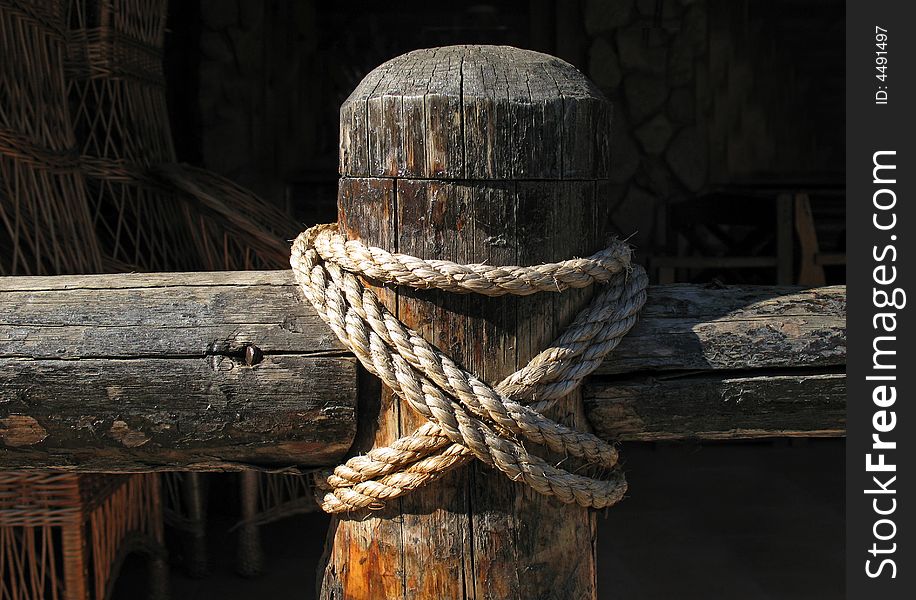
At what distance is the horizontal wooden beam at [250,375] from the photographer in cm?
124

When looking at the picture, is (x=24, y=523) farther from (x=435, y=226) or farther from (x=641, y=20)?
(x=641, y=20)

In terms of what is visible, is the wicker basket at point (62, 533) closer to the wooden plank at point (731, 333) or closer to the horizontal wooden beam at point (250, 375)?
the horizontal wooden beam at point (250, 375)

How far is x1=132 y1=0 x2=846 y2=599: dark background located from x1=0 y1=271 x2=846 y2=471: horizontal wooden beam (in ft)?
6.54

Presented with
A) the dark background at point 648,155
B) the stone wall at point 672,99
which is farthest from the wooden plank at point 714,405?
the stone wall at point 672,99

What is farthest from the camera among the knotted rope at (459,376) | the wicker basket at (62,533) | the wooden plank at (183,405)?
the wicker basket at (62,533)

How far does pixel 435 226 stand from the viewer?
1.16 meters

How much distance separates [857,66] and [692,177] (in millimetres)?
2925

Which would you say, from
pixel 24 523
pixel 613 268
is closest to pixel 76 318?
pixel 613 268

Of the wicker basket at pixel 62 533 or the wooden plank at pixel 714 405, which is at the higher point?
the wooden plank at pixel 714 405

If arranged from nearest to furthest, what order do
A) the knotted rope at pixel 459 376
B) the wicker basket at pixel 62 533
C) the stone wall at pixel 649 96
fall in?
the knotted rope at pixel 459 376 < the wicker basket at pixel 62 533 < the stone wall at pixel 649 96

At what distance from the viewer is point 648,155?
178 inches

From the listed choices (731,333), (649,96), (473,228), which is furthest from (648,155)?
(473,228)

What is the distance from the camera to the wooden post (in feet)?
3.76

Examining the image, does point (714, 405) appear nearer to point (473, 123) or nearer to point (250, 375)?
point (473, 123)
